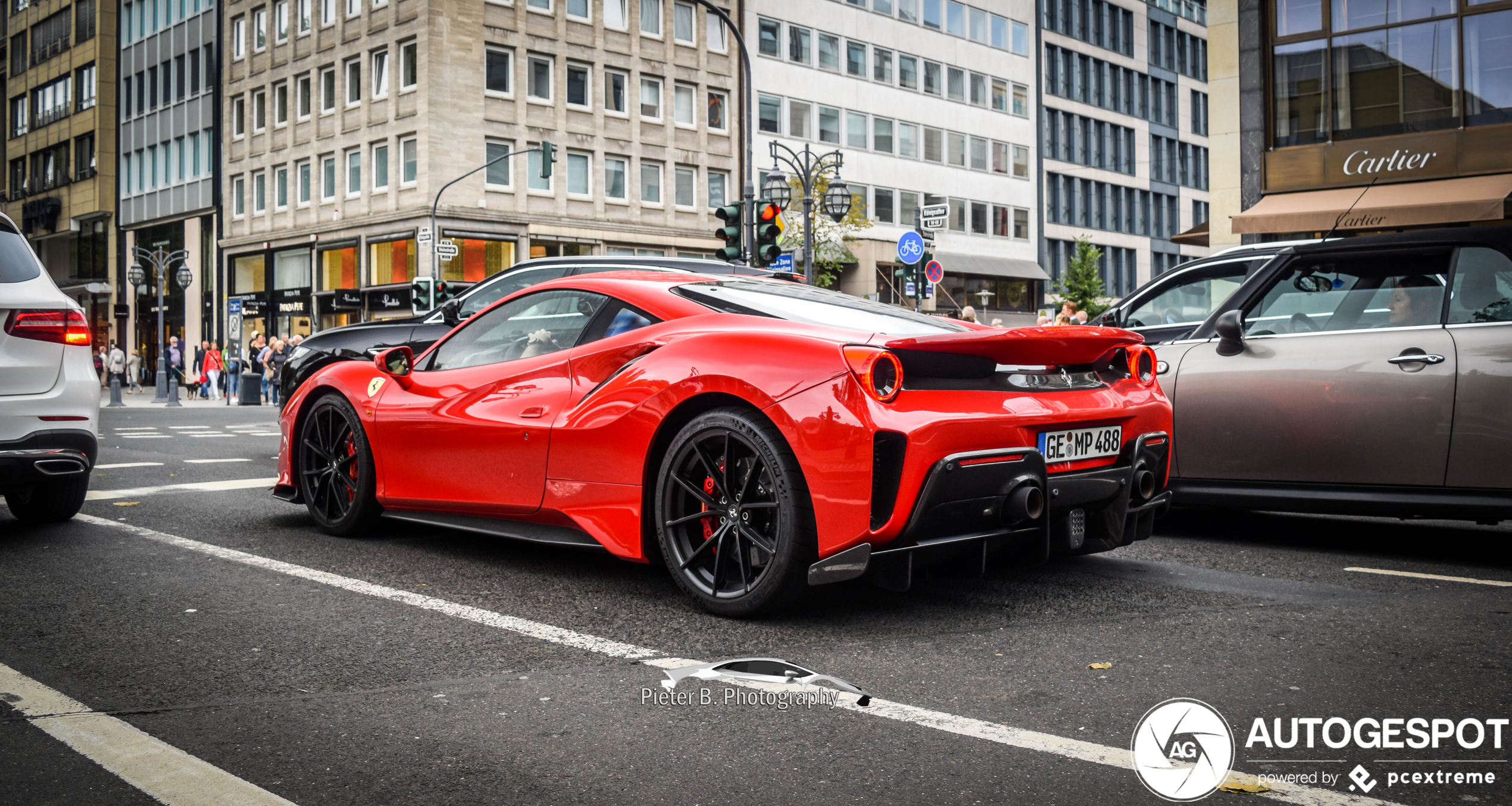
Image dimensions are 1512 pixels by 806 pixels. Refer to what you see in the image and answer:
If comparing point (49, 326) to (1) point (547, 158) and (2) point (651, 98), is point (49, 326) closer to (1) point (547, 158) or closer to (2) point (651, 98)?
(1) point (547, 158)

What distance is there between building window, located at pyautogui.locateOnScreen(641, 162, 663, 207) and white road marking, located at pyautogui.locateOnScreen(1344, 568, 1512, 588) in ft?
127

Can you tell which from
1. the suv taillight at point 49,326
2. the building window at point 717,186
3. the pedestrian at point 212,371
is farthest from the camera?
the building window at point 717,186

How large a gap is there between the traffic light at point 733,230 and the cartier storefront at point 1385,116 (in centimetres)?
809

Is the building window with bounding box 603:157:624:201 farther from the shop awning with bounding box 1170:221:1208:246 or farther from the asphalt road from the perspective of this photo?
the asphalt road

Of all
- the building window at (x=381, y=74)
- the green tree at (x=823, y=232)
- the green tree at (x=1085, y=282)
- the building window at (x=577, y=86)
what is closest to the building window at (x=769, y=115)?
the green tree at (x=823, y=232)

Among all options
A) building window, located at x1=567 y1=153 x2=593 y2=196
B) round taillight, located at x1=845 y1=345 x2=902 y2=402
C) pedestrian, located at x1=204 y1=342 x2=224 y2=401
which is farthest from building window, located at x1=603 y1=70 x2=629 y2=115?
round taillight, located at x1=845 y1=345 x2=902 y2=402

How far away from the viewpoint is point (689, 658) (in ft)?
12.8

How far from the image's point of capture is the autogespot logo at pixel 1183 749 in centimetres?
277

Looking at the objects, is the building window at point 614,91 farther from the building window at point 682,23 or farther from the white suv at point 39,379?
the white suv at point 39,379

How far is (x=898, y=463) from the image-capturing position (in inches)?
159

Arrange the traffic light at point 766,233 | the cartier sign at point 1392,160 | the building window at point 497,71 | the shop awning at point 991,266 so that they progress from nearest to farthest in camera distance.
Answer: the traffic light at point 766,233 → the cartier sign at point 1392,160 → the building window at point 497,71 → the shop awning at point 991,266

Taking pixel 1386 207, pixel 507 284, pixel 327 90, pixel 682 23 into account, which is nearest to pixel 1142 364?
pixel 507 284

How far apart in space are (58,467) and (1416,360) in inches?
257

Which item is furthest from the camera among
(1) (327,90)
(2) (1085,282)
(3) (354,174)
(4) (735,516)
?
(2) (1085,282)
